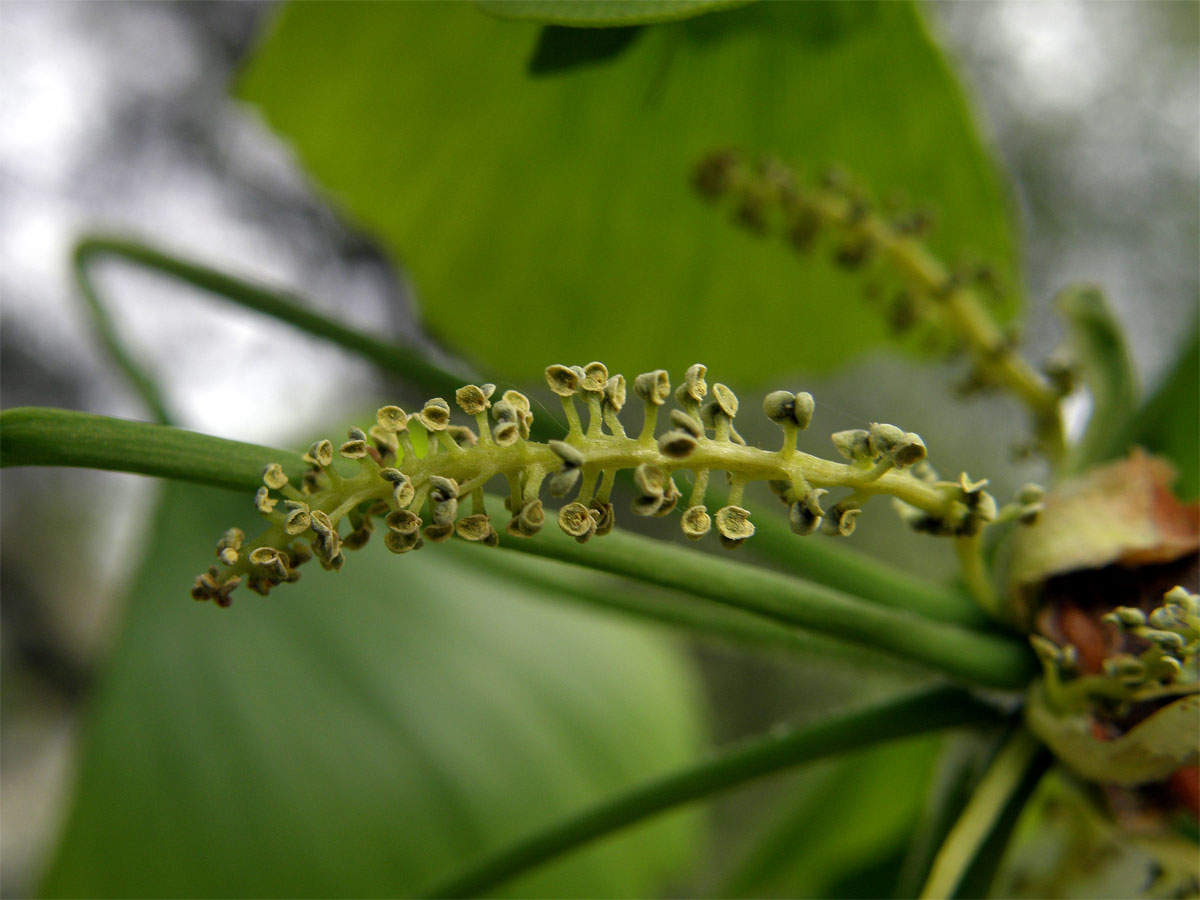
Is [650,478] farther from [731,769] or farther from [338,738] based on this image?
[338,738]

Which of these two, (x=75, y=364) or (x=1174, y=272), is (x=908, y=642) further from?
(x=75, y=364)

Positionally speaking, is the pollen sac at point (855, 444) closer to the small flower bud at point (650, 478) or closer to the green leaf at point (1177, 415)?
the small flower bud at point (650, 478)

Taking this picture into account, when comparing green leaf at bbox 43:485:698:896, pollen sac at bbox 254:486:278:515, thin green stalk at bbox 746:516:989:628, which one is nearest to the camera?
pollen sac at bbox 254:486:278:515

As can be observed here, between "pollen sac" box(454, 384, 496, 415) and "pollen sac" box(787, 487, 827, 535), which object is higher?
"pollen sac" box(454, 384, 496, 415)

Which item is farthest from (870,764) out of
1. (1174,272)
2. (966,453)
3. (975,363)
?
(966,453)

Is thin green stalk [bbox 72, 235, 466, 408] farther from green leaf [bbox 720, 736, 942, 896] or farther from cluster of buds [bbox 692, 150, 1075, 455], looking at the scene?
green leaf [bbox 720, 736, 942, 896]

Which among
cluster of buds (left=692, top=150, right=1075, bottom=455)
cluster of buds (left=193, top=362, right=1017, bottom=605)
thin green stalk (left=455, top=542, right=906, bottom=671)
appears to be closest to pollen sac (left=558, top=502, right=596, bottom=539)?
cluster of buds (left=193, top=362, right=1017, bottom=605)

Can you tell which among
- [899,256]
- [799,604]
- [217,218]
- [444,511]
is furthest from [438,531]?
[217,218]
